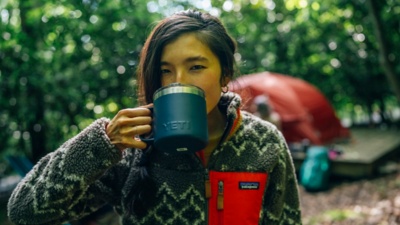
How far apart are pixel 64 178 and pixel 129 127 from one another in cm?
26

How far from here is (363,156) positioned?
23.1 ft

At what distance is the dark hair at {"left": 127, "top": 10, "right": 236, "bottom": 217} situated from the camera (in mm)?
1360

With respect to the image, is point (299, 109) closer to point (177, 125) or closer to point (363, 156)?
point (363, 156)

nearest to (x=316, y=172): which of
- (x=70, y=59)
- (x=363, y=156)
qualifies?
(x=363, y=156)

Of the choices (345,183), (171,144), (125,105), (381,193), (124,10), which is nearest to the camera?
(171,144)

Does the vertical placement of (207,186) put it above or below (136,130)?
below

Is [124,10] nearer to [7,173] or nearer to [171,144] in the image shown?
[171,144]

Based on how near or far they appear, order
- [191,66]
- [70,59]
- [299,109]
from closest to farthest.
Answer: [191,66], [70,59], [299,109]

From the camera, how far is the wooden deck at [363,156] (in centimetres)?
667

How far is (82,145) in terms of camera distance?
1.21 meters

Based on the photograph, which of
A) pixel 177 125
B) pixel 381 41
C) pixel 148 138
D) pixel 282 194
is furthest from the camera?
pixel 381 41

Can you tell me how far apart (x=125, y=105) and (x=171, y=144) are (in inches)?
131

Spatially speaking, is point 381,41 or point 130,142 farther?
point 381,41

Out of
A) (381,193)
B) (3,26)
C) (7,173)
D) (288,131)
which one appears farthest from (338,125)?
(3,26)
